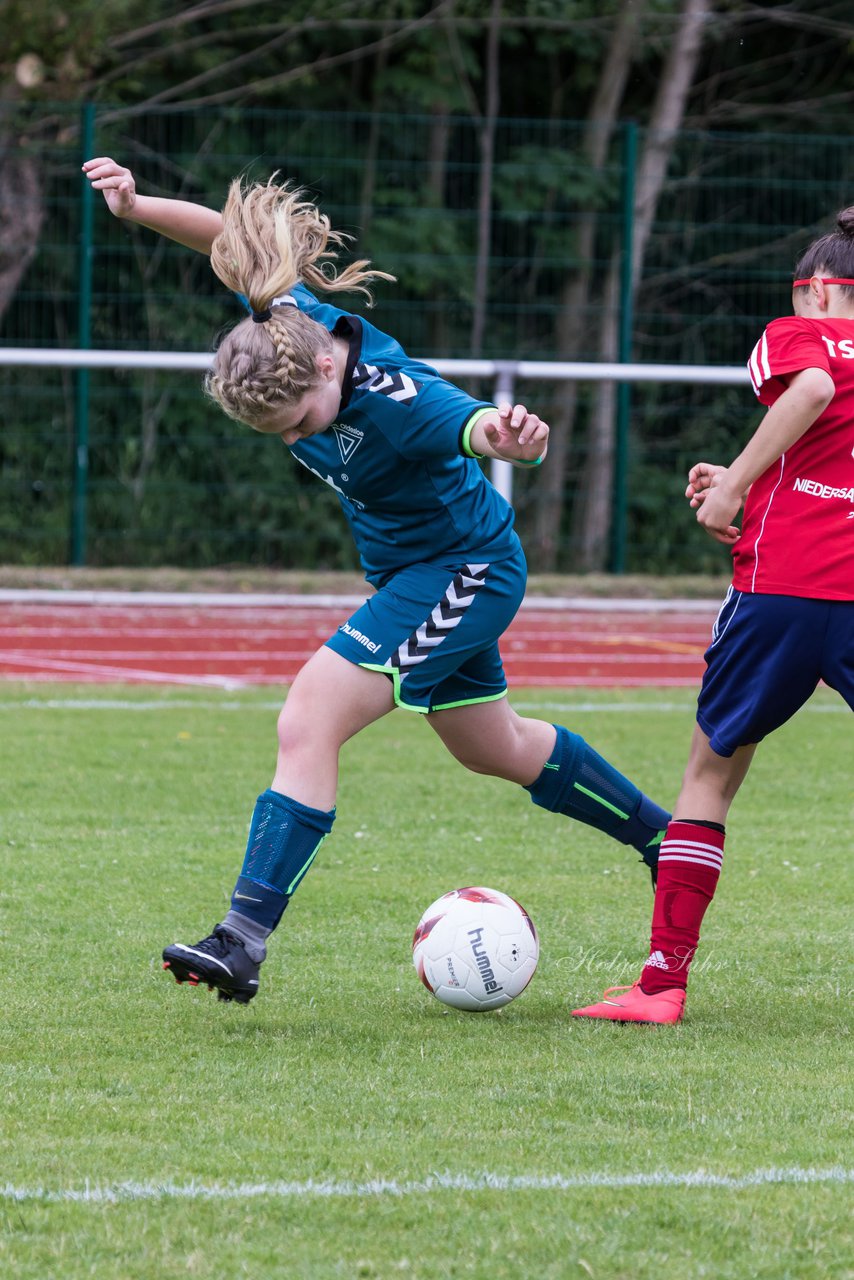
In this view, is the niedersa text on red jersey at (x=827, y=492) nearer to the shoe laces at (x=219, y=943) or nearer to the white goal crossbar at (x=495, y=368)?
the shoe laces at (x=219, y=943)

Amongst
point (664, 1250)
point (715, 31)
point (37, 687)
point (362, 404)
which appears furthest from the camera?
point (715, 31)

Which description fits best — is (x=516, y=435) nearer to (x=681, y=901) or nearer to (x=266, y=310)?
(x=266, y=310)

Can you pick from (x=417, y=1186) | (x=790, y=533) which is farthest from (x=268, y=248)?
(x=417, y=1186)

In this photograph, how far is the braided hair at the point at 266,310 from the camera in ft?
12.9

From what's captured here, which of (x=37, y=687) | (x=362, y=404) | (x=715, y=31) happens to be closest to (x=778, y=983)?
(x=362, y=404)

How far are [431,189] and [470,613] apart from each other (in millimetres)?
11898

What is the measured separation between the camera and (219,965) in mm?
3811

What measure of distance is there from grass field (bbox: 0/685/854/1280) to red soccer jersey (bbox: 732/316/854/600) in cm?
100

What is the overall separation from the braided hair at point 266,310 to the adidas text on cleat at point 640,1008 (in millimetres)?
1520

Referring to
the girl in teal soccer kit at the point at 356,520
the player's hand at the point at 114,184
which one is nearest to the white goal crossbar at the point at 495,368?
the player's hand at the point at 114,184

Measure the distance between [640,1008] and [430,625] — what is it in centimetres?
98

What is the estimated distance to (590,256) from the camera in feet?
51.4

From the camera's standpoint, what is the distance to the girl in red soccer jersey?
3.88m

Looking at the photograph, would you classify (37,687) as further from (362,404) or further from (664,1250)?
(664,1250)
